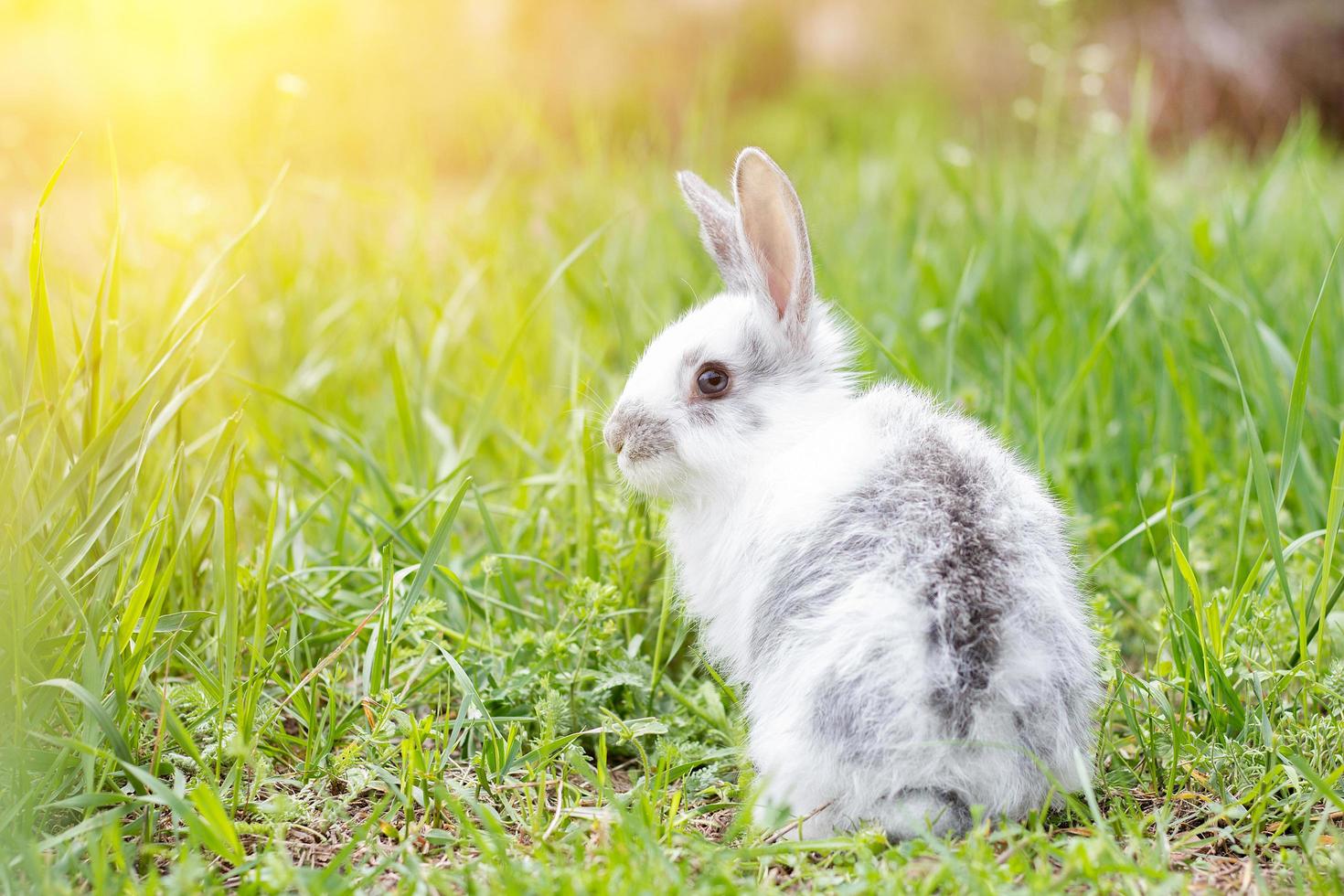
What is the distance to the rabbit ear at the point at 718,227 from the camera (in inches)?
119

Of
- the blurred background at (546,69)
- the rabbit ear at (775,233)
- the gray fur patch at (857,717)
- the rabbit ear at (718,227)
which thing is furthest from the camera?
the blurred background at (546,69)

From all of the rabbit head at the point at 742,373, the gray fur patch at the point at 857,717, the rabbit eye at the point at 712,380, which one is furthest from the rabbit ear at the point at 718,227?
the gray fur patch at the point at 857,717

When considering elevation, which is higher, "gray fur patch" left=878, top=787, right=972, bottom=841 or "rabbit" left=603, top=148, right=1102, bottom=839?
"rabbit" left=603, top=148, right=1102, bottom=839

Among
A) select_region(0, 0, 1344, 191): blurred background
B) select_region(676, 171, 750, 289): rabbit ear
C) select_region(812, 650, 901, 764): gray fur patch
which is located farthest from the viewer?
select_region(0, 0, 1344, 191): blurred background

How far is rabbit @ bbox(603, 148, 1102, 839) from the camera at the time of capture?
7.02 ft

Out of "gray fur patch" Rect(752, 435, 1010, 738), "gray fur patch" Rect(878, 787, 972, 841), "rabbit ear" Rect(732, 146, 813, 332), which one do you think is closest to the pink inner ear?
"rabbit ear" Rect(732, 146, 813, 332)

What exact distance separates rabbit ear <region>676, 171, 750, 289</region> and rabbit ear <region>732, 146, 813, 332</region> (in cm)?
17

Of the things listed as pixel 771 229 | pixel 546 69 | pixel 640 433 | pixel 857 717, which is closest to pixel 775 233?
pixel 771 229

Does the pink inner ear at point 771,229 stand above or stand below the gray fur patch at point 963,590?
Result: above

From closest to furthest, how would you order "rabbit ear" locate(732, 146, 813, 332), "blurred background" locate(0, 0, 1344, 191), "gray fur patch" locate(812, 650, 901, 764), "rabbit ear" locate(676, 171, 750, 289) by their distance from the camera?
"gray fur patch" locate(812, 650, 901, 764), "rabbit ear" locate(732, 146, 813, 332), "rabbit ear" locate(676, 171, 750, 289), "blurred background" locate(0, 0, 1344, 191)

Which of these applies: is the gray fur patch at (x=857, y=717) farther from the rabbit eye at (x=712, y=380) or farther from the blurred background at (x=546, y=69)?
the blurred background at (x=546, y=69)

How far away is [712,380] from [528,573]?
0.82 m

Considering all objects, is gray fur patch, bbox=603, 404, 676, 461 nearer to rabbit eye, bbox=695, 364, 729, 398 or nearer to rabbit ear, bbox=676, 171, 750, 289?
rabbit eye, bbox=695, 364, 729, 398

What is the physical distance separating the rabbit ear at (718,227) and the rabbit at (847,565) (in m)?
0.16
